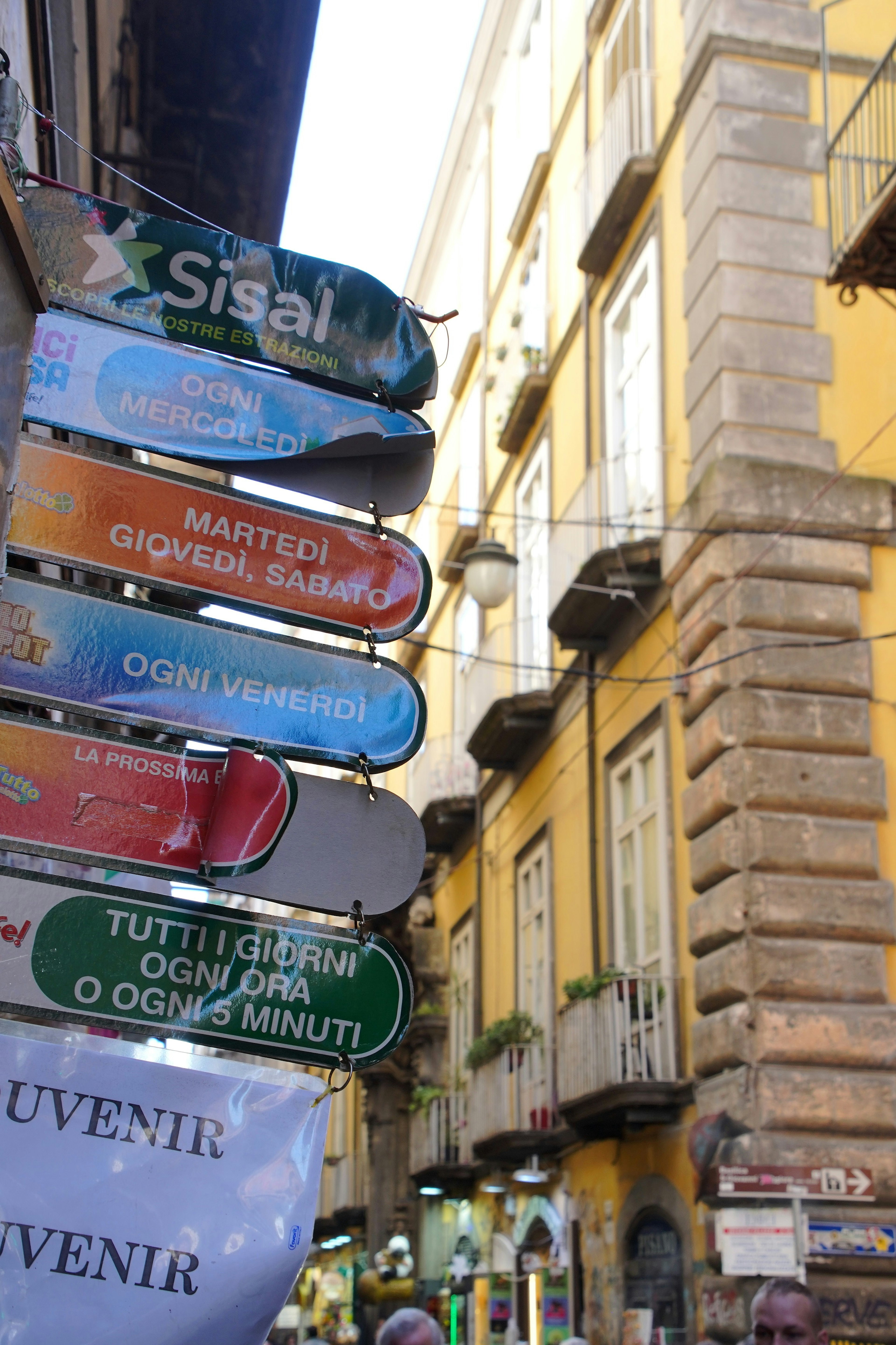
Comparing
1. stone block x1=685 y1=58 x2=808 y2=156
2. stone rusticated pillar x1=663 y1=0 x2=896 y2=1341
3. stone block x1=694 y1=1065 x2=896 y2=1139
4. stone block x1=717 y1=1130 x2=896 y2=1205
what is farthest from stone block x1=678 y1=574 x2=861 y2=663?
stone block x1=685 y1=58 x2=808 y2=156

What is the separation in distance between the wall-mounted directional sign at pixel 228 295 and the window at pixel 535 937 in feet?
39.7

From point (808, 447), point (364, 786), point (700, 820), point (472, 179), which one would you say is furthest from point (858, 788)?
Answer: point (472, 179)

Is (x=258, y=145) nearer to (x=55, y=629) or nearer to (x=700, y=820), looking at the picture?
(x=700, y=820)

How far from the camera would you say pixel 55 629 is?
2.66 metres

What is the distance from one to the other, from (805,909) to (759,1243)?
2195mm

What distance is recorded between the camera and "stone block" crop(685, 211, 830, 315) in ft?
36.5

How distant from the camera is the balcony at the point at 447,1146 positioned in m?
17.1

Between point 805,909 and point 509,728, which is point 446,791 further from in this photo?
point 805,909

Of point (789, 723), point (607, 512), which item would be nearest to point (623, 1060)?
point (789, 723)

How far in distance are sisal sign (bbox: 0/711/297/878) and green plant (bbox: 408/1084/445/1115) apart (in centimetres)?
1653

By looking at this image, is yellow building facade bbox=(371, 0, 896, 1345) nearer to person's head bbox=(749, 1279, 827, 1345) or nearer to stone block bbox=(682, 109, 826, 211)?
stone block bbox=(682, 109, 826, 211)

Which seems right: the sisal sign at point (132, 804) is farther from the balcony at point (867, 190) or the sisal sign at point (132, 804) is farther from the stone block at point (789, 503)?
the stone block at point (789, 503)

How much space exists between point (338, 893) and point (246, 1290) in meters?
0.73

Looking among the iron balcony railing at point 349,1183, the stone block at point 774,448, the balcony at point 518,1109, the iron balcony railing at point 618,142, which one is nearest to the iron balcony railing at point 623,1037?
the balcony at point 518,1109
